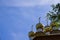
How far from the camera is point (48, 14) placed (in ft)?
69.8

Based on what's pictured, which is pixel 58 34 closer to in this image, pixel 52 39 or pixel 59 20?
pixel 52 39

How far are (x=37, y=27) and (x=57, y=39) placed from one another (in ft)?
8.50

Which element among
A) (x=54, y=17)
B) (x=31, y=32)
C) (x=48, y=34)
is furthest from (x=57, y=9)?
(x=31, y=32)

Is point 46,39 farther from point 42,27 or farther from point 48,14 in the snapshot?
point 48,14

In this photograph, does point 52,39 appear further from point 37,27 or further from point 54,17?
point 54,17

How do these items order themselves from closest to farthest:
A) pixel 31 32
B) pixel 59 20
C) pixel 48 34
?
pixel 59 20
pixel 48 34
pixel 31 32

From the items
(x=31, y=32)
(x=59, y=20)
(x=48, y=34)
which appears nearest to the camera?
(x=59, y=20)

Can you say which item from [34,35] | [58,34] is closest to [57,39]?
[58,34]

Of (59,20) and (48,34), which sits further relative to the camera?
(48,34)

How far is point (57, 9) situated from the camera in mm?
20750

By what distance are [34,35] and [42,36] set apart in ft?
4.13

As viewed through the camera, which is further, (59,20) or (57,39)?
(57,39)

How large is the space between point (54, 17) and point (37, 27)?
1370 cm

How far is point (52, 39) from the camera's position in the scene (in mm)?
33625
